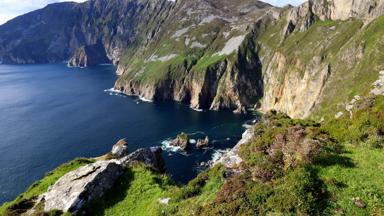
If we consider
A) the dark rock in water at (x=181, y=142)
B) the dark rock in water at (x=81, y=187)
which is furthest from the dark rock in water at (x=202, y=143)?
the dark rock in water at (x=81, y=187)

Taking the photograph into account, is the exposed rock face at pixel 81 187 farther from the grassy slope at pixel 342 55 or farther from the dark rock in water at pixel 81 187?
the grassy slope at pixel 342 55

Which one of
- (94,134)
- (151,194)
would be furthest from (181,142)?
(151,194)

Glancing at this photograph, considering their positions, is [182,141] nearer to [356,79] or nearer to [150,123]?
[150,123]

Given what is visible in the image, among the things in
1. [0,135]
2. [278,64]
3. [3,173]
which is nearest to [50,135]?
[0,135]

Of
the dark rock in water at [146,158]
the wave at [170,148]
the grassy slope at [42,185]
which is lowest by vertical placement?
the wave at [170,148]

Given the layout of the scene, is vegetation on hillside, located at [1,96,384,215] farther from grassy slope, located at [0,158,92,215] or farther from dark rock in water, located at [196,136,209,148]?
dark rock in water, located at [196,136,209,148]

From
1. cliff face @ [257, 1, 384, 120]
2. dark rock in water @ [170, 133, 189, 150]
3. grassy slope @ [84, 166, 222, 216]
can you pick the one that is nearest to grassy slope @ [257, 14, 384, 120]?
cliff face @ [257, 1, 384, 120]
